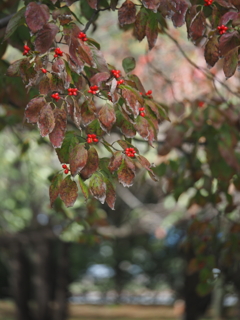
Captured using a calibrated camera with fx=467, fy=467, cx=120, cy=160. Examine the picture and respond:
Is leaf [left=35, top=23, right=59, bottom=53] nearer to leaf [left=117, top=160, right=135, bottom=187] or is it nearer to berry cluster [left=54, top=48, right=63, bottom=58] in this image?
berry cluster [left=54, top=48, right=63, bottom=58]

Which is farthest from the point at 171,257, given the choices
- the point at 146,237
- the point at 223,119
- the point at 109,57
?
the point at 223,119

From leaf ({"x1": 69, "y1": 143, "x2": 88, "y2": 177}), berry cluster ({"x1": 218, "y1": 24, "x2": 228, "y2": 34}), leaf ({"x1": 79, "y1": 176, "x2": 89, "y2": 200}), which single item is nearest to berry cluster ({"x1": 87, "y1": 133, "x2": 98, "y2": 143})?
leaf ({"x1": 69, "y1": 143, "x2": 88, "y2": 177})

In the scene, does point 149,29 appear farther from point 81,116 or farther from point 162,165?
point 162,165

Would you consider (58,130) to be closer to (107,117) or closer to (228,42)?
(107,117)

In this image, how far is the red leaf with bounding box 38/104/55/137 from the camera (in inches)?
61.7

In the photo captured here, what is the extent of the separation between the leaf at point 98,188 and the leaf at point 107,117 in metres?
0.18

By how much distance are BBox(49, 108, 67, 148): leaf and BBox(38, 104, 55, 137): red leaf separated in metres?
0.04

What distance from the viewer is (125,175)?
64.7 inches

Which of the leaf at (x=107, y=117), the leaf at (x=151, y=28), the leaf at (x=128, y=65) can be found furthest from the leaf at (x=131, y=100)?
the leaf at (x=128, y=65)

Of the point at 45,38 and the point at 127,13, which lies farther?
the point at 127,13

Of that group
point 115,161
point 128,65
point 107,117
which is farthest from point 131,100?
point 128,65

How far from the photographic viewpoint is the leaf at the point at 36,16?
1.71 meters

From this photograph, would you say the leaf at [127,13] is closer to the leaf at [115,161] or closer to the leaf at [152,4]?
the leaf at [152,4]

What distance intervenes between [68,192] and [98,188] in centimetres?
12
